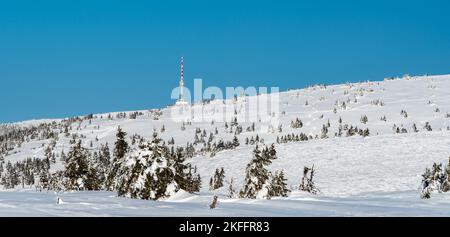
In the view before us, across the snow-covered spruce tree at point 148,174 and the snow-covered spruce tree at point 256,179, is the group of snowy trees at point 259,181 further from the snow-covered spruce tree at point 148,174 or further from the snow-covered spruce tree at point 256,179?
the snow-covered spruce tree at point 148,174

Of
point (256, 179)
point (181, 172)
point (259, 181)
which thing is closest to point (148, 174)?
point (259, 181)


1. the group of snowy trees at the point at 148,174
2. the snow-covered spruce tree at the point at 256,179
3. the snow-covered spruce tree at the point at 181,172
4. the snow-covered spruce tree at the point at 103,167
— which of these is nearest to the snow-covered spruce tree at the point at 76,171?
the snow-covered spruce tree at the point at 103,167

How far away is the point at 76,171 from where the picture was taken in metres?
56.4

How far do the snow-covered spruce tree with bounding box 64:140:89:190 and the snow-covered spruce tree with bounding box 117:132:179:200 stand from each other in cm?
2285

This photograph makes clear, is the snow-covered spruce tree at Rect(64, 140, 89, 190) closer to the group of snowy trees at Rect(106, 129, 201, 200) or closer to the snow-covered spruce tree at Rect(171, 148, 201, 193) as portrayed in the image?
the snow-covered spruce tree at Rect(171, 148, 201, 193)

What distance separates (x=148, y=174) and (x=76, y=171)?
2489 centimetres

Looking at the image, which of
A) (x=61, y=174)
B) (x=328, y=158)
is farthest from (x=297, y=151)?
(x=61, y=174)

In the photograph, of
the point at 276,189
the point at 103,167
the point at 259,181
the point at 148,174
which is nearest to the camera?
the point at 148,174

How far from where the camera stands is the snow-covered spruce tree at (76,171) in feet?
184

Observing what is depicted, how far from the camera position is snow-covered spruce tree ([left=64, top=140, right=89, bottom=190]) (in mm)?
56062

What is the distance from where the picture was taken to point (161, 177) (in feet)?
107

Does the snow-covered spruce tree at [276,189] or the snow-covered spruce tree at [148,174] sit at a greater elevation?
the snow-covered spruce tree at [148,174]

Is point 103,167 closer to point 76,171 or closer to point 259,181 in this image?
point 76,171

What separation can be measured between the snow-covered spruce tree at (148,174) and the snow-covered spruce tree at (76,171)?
900 inches
